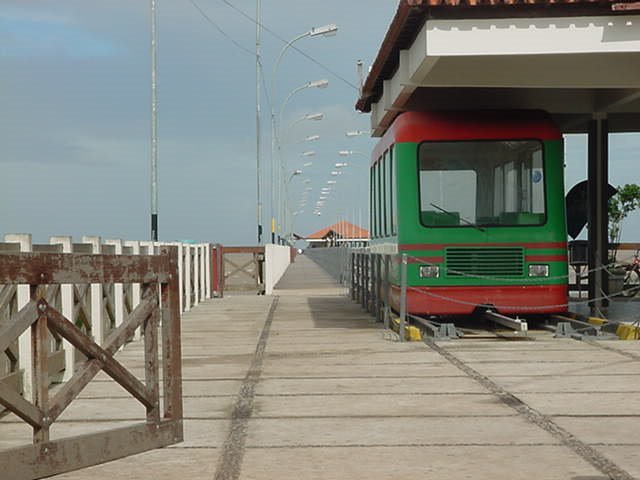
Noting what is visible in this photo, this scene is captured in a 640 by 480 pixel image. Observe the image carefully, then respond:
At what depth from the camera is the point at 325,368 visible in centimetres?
1120

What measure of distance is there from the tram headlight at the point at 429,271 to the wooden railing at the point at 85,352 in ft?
25.7

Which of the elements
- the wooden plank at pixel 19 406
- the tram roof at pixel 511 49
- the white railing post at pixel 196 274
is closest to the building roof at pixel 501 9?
the tram roof at pixel 511 49

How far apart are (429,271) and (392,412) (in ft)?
22.1

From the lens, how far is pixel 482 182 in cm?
1488

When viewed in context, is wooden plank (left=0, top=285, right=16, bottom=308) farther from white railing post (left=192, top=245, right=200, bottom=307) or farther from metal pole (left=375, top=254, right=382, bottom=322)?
white railing post (left=192, top=245, right=200, bottom=307)

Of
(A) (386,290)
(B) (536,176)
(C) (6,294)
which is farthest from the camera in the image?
(A) (386,290)

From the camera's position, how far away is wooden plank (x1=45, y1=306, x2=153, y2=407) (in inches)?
225

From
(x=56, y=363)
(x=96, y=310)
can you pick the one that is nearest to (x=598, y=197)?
(x=96, y=310)

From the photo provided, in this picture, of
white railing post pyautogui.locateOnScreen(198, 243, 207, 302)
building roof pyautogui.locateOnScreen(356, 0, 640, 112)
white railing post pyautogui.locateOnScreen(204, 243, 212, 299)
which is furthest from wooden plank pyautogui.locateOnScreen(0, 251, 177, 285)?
white railing post pyautogui.locateOnScreen(204, 243, 212, 299)

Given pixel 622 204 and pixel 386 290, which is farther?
pixel 622 204

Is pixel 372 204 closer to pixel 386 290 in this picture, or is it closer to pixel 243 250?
pixel 386 290

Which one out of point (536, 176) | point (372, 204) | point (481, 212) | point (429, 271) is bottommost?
point (429, 271)

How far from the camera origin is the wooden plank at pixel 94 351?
18.8ft

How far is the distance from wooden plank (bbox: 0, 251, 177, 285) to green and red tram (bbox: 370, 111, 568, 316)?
27.2 ft
